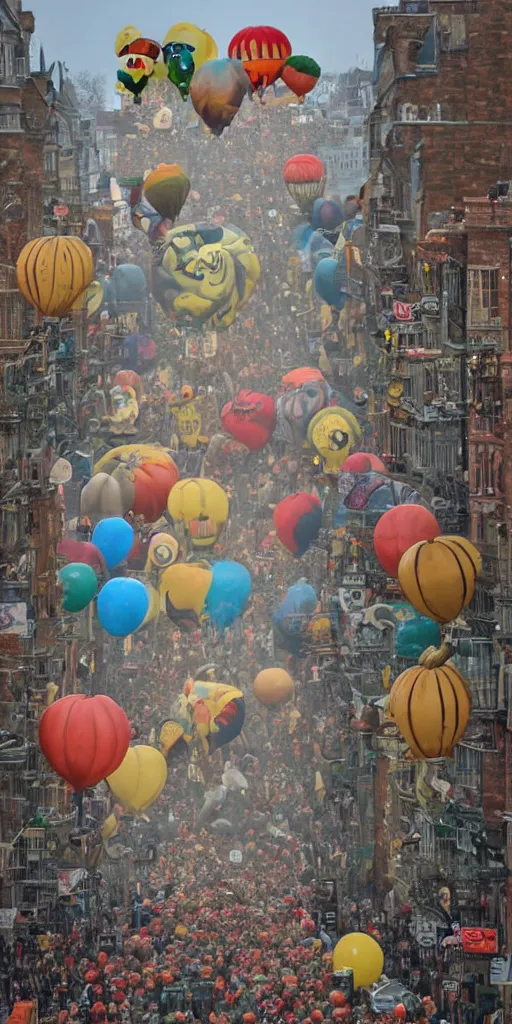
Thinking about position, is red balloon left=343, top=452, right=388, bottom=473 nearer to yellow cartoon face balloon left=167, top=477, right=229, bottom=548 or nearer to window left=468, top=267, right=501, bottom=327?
yellow cartoon face balloon left=167, top=477, right=229, bottom=548

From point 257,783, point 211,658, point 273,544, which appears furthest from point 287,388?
point 257,783

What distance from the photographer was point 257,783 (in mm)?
25094

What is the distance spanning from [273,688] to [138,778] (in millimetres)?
4007

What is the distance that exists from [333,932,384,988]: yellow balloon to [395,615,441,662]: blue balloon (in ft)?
10.6

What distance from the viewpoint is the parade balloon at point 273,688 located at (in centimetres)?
2638

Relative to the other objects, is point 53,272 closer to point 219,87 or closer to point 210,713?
point 210,713

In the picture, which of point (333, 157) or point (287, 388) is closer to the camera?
point (287, 388)

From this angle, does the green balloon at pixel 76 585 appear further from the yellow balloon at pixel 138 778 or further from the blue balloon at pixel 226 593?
the blue balloon at pixel 226 593

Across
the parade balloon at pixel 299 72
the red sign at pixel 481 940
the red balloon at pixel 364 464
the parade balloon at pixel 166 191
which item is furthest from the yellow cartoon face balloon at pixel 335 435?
the red sign at pixel 481 940

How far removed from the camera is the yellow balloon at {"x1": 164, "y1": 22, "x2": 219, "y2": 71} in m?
29.3

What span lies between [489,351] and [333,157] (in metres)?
17.2

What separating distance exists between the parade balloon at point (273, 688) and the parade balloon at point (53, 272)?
19.0 feet

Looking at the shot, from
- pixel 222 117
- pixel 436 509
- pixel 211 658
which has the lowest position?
pixel 211 658

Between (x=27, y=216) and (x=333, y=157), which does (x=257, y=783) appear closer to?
(x=27, y=216)
